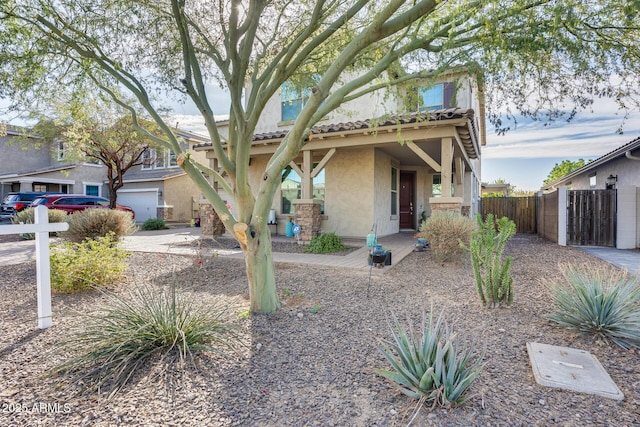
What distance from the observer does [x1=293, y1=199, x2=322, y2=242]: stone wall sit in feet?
33.6

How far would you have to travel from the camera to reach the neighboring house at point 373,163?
858 cm

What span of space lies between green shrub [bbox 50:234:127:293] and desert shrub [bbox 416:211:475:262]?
6092 millimetres

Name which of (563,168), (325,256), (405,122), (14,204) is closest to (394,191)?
(405,122)

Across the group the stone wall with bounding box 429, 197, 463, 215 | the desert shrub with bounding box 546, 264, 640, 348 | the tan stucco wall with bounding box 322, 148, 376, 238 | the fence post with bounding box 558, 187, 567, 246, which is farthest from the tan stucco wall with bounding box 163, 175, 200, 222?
the desert shrub with bounding box 546, 264, 640, 348

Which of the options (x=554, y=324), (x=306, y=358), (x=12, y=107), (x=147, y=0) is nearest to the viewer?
(x=306, y=358)

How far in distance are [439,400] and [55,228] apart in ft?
14.1

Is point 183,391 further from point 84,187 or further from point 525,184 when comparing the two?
point 525,184

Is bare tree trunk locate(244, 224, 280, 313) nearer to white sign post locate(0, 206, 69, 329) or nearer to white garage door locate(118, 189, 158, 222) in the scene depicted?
white sign post locate(0, 206, 69, 329)

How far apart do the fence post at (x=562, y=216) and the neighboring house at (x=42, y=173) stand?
26.4 meters

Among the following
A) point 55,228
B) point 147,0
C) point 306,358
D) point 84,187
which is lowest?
point 306,358

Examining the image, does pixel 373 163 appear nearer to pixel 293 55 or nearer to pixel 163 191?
pixel 293 55

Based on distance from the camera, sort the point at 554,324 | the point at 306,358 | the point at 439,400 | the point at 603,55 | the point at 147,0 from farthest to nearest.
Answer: the point at 147,0 < the point at 603,55 < the point at 554,324 < the point at 306,358 < the point at 439,400

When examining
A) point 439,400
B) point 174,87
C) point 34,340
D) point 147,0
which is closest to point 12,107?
point 174,87

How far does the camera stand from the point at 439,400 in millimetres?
2334
